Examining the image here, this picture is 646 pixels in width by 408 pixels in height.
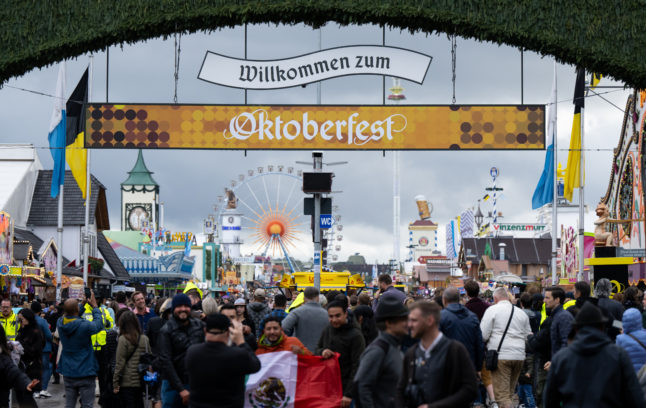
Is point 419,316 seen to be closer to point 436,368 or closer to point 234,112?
point 436,368

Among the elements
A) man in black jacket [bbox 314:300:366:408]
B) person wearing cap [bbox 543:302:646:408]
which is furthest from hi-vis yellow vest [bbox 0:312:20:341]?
person wearing cap [bbox 543:302:646:408]

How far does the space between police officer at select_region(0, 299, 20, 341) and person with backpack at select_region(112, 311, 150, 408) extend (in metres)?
4.39

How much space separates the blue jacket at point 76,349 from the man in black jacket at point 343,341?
3.77 meters

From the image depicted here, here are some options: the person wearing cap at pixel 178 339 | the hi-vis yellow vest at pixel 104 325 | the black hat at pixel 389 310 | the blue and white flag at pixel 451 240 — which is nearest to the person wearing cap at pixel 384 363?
the black hat at pixel 389 310

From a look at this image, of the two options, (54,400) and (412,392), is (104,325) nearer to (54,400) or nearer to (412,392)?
(54,400)

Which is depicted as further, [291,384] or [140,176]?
[140,176]

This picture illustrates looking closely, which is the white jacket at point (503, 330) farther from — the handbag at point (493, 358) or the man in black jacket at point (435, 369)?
the man in black jacket at point (435, 369)

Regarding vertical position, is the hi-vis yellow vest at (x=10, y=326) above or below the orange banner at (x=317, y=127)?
below

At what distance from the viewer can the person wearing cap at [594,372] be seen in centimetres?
704

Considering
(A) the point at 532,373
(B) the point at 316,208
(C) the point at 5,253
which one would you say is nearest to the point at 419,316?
(A) the point at 532,373

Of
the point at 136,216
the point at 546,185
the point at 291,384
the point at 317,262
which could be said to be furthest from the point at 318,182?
the point at 136,216

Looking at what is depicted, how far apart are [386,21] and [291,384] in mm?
4653

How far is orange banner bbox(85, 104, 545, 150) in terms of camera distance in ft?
61.6

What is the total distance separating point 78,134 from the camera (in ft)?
92.1
